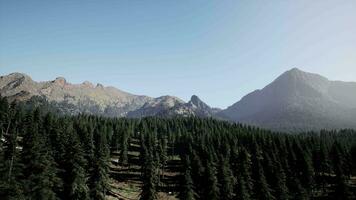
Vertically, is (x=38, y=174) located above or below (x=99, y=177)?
above

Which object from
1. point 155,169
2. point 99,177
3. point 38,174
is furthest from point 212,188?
point 38,174

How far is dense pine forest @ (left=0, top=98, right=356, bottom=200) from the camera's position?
5380 cm

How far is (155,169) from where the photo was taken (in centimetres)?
8112

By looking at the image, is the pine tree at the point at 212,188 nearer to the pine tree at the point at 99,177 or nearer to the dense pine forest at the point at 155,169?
the dense pine forest at the point at 155,169

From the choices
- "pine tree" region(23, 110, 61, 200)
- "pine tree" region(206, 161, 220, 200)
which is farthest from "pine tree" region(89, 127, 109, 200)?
"pine tree" region(206, 161, 220, 200)

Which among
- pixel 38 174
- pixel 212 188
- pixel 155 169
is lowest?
pixel 212 188

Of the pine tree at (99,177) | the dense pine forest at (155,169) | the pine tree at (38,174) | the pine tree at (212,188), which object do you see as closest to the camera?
the pine tree at (38,174)

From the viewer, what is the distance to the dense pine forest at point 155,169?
177 ft

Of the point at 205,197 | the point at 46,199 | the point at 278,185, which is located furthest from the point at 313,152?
the point at 46,199

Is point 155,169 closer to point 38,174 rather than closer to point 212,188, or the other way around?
point 212,188

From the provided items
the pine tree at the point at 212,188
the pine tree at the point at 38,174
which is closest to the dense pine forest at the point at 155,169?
the pine tree at the point at 212,188

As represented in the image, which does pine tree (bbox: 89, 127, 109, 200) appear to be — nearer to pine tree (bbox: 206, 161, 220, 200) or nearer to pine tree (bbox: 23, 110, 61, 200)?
pine tree (bbox: 23, 110, 61, 200)

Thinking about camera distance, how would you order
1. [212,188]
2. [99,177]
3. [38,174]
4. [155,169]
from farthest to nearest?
[155,169], [212,188], [99,177], [38,174]

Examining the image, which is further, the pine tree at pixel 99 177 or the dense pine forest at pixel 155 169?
the pine tree at pixel 99 177
